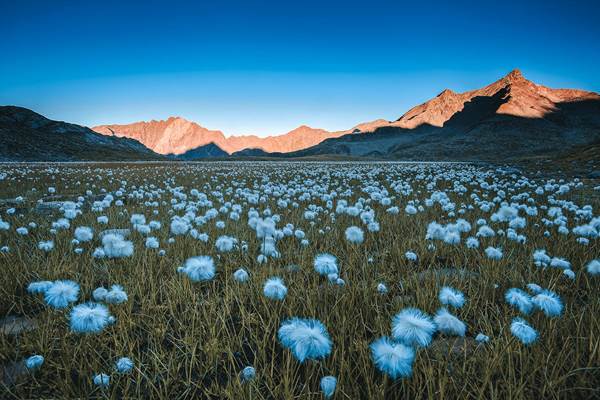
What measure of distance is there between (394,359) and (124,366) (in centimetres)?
143

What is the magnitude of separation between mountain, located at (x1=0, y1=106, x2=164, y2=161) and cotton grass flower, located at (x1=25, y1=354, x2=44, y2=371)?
318 feet

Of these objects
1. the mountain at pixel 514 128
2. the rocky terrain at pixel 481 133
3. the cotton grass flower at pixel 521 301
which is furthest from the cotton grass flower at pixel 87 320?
the mountain at pixel 514 128

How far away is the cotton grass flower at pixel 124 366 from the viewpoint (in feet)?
5.61

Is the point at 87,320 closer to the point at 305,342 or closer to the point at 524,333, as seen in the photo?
the point at 305,342

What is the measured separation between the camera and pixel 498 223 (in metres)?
5.32

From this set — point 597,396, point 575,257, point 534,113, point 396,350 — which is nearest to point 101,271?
point 396,350

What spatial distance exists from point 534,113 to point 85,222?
200774mm

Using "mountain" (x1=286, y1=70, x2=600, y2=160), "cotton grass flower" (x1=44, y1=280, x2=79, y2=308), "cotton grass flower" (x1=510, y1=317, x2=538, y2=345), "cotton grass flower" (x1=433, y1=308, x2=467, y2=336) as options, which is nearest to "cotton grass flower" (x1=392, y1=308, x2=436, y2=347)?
"cotton grass flower" (x1=433, y1=308, x2=467, y2=336)

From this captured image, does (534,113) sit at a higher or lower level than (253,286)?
higher

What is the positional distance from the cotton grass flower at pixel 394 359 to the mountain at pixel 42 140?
98445 millimetres

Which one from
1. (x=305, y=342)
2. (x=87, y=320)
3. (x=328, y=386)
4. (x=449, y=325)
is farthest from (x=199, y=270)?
(x=449, y=325)

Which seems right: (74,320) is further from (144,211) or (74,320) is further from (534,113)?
(534,113)

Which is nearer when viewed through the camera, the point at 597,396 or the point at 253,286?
the point at 597,396

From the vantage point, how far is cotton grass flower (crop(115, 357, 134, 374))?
67.3 inches
